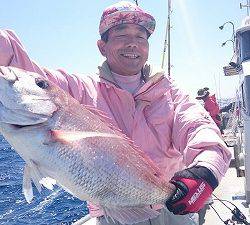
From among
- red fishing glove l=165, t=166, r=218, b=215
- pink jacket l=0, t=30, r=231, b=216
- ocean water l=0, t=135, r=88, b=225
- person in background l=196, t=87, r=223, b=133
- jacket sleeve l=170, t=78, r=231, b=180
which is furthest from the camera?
person in background l=196, t=87, r=223, b=133

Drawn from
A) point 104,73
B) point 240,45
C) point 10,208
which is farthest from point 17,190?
point 104,73

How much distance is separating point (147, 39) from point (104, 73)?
0.45 meters

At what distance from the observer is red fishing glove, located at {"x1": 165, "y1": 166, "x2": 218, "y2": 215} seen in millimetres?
2395

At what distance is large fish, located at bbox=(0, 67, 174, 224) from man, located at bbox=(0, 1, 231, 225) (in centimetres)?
53

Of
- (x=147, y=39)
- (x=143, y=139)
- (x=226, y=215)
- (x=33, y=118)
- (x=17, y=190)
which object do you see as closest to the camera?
(x=33, y=118)

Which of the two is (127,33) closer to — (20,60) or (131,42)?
(131,42)

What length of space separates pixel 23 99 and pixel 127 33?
124 centimetres

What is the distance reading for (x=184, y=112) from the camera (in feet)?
10.0

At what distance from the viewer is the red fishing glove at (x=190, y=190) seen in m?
2.39

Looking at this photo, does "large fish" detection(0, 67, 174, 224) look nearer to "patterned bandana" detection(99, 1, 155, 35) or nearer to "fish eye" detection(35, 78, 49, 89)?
"fish eye" detection(35, 78, 49, 89)

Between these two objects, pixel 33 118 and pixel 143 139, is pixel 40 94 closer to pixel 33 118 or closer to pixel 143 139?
pixel 33 118

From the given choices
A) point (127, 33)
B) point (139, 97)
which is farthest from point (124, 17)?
point (139, 97)

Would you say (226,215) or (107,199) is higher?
(107,199)

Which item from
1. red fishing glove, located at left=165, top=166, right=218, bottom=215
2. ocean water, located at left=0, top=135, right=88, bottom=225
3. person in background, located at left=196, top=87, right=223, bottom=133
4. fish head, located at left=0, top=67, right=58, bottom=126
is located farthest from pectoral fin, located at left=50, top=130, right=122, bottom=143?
person in background, located at left=196, top=87, right=223, bottom=133
